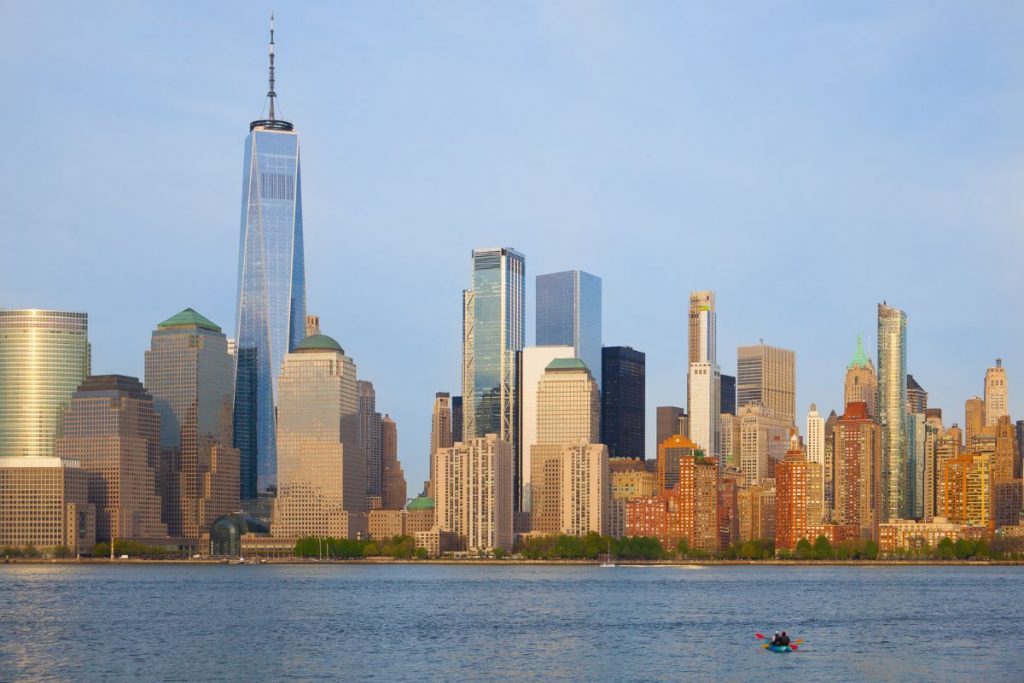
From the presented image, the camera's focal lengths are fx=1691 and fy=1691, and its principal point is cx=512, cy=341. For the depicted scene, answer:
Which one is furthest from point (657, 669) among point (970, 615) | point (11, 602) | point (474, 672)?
point (11, 602)

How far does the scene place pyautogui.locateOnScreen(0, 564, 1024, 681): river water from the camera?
98375mm

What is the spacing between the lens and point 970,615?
147625 mm

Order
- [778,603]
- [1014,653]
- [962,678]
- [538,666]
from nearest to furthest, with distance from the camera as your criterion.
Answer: [962,678], [538,666], [1014,653], [778,603]

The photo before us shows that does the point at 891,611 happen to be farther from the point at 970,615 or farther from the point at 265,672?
the point at 265,672

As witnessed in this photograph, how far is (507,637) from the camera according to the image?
122 meters

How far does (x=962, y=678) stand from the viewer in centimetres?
9431

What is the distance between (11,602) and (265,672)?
3107 inches

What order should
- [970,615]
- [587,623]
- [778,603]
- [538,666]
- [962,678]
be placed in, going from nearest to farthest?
[962,678] → [538,666] → [587,623] → [970,615] → [778,603]

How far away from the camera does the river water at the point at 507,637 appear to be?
98.4 m

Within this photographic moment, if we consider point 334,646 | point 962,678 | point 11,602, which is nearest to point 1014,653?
point 962,678

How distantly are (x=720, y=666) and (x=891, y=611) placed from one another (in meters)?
56.0

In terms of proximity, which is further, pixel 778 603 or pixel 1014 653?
pixel 778 603

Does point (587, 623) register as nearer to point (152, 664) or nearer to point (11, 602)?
point (152, 664)

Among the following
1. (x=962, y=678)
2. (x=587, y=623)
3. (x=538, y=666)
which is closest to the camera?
(x=962, y=678)
